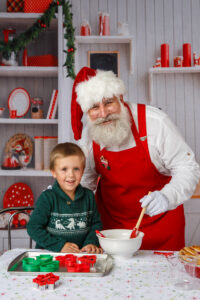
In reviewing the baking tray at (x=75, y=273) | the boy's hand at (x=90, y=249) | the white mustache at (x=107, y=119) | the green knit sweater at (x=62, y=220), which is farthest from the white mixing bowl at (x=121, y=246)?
the white mustache at (x=107, y=119)

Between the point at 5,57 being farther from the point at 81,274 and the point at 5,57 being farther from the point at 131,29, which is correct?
the point at 81,274

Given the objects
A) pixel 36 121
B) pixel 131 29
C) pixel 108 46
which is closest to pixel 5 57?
pixel 36 121

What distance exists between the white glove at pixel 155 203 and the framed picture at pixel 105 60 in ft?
6.80

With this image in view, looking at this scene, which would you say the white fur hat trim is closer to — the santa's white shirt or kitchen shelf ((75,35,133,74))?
the santa's white shirt

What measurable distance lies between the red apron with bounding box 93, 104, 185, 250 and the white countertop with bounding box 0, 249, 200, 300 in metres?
0.62

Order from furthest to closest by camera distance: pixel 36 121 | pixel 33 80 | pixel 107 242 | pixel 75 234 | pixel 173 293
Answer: pixel 33 80
pixel 36 121
pixel 75 234
pixel 107 242
pixel 173 293

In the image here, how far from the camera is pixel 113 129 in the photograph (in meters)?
1.65

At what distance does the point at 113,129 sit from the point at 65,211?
472mm

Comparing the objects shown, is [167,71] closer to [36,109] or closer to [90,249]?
[36,109]

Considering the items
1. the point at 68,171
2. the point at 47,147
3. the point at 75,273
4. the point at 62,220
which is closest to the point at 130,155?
the point at 68,171

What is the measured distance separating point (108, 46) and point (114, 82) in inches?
64.1

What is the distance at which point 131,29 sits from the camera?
10.7 feet

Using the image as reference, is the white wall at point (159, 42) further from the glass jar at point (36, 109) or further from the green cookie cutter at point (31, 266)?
the green cookie cutter at point (31, 266)

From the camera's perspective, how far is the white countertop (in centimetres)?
89
